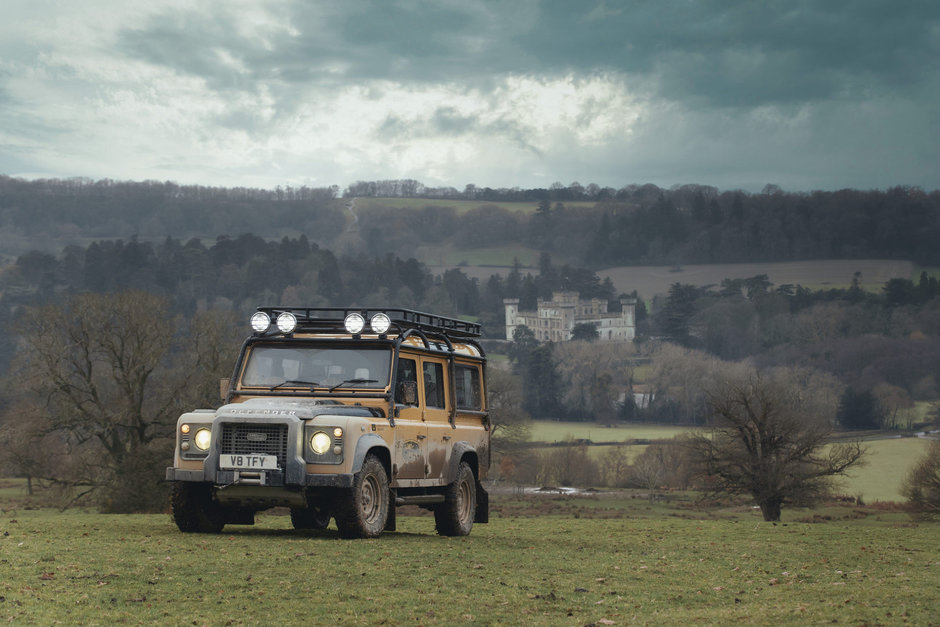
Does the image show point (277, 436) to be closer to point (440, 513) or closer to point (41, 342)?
point (440, 513)

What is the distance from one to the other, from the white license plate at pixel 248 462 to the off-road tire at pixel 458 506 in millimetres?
4116

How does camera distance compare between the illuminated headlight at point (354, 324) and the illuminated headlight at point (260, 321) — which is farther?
the illuminated headlight at point (260, 321)

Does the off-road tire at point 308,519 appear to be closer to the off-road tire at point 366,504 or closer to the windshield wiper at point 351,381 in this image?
the off-road tire at point 366,504

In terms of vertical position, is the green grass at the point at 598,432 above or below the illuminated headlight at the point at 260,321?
below

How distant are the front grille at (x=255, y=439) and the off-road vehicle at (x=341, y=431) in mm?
13

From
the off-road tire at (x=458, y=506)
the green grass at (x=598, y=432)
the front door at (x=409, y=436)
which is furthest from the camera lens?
the green grass at (x=598, y=432)

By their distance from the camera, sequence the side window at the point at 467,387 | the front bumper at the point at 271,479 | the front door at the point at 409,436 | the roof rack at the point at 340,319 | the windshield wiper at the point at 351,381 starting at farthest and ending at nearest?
1. the side window at the point at 467,387
2. the roof rack at the point at 340,319
3. the windshield wiper at the point at 351,381
4. the front door at the point at 409,436
5. the front bumper at the point at 271,479

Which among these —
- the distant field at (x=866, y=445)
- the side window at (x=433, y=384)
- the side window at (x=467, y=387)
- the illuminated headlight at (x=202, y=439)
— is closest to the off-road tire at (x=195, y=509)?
the illuminated headlight at (x=202, y=439)

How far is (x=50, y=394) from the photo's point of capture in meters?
54.1

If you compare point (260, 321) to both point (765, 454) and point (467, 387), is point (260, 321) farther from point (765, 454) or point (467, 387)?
point (765, 454)

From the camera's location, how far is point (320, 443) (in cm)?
1412

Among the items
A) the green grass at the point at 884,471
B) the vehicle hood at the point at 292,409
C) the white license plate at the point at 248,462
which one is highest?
the vehicle hood at the point at 292,409

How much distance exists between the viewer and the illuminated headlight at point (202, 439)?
14.5 meters

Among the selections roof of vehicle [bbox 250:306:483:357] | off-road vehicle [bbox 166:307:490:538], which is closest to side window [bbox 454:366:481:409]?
off-road vehicle [bbox 166:307:490:538]
